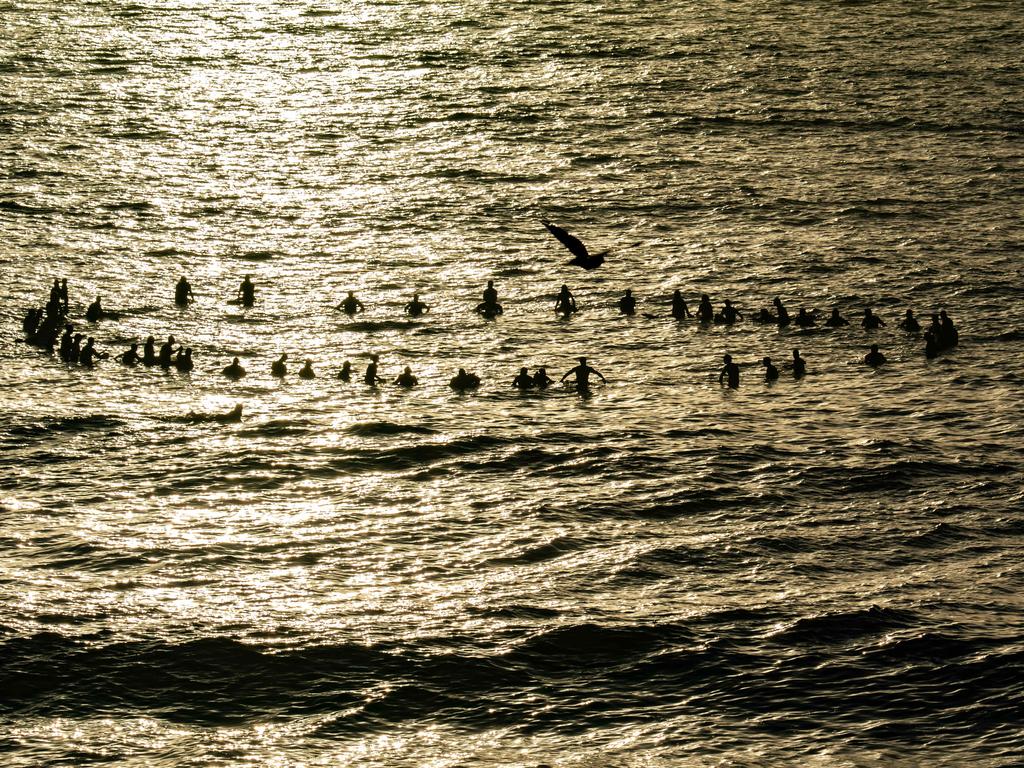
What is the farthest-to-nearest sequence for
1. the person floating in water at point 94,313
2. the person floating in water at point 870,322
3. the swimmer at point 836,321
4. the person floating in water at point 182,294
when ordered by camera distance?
the person floating in water at point 182,294 → the person floating in water at point 94,313 → the swimmer at point 836,321 → the person floating in water at point 870,322

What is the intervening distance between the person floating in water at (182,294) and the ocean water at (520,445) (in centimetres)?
89

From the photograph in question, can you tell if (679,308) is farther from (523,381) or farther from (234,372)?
(234,372)

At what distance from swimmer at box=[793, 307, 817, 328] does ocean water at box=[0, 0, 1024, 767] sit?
0.82 metres

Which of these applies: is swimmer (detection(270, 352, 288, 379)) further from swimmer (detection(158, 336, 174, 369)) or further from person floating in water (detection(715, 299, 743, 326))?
person floating in water (detection(715, 299, 743, 326))

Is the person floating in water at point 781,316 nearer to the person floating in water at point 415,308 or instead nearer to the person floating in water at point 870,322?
the person floating in water at point 870,322

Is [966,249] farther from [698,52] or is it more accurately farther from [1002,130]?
[698,52]

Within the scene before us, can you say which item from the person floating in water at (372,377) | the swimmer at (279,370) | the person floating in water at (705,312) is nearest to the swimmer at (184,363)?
the swimmer at (279,370)

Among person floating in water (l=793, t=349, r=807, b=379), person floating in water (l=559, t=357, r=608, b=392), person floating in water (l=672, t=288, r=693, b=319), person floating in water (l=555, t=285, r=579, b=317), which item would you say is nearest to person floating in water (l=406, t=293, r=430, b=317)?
person floating in water (l=555, t=285, r=579, b=317)

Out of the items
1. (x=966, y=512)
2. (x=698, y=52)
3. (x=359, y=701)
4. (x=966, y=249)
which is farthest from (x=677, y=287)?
(x=698, y=52)

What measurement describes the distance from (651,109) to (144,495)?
5011 centimetres

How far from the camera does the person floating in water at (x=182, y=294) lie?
59250 millimetres

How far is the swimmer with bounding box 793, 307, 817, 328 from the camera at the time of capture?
5591cm

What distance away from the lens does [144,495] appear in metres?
44.6

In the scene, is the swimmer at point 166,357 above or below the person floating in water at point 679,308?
below
